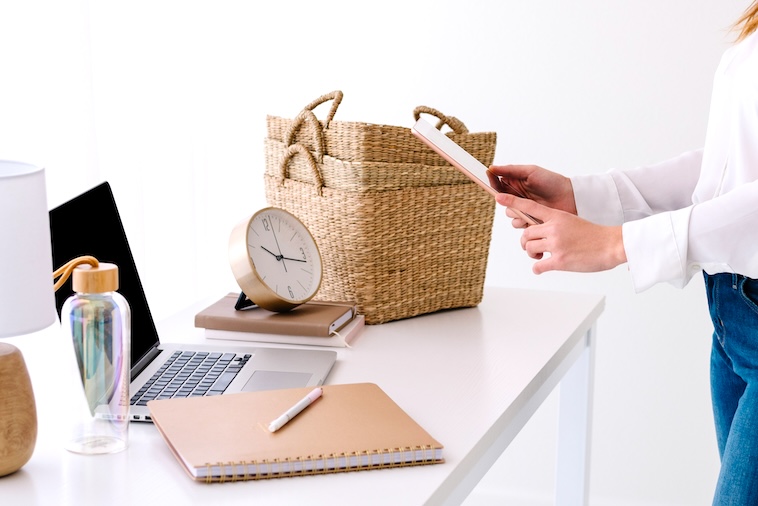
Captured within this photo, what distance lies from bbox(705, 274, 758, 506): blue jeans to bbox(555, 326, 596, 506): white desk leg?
432 millimetres

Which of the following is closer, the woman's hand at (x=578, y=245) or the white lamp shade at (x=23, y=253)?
the white lamp shade at (x=23, y=253)

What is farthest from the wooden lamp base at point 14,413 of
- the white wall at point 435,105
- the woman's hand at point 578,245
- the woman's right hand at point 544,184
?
the white wall at point 435,105

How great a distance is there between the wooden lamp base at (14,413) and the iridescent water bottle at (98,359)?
0.20 feet

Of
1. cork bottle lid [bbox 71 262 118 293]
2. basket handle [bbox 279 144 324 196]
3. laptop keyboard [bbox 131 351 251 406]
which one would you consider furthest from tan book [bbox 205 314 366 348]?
cork bottle lid [bbox 71 262 118 293]

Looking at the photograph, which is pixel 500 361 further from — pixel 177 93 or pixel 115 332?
pixel 177 93

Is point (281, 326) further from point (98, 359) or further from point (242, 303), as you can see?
point (98, 359)

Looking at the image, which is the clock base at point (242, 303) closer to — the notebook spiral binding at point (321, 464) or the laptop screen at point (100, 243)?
the laptop screen at point (100, 243)

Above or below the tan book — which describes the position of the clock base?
above

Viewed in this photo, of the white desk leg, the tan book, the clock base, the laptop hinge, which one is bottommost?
the white desk leg

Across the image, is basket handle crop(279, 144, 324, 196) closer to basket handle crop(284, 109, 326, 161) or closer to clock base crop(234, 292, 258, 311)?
basket handle crop(284, 109, 326, 161)

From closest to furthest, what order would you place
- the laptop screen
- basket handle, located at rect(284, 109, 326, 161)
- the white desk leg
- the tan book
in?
the laptop screen < the tan book < basket handle, located at rect(284, 109, 326, 161) < the white desk leg

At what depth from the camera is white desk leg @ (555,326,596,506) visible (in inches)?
66.0

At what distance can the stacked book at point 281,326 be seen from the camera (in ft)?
4.47

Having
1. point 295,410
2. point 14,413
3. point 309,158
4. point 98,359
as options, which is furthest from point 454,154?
point 14,413
